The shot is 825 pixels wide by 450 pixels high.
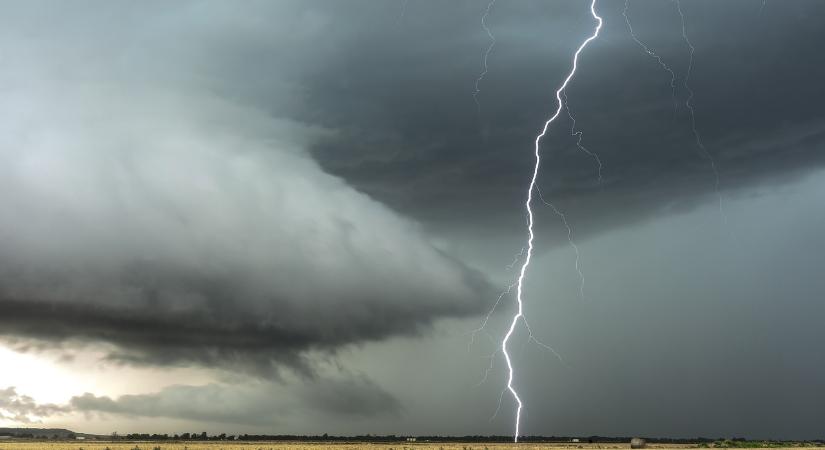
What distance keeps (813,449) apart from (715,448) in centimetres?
1102

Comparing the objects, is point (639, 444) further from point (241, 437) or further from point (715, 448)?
point (241, 437)

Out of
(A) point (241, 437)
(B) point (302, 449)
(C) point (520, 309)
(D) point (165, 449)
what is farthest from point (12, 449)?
(A) point (241, 437)

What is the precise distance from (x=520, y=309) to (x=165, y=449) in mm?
50815

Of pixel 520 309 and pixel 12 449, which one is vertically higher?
pixel 520 309

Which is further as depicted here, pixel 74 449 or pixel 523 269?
pixel 74 449

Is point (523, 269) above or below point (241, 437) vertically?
above

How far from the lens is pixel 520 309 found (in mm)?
53000

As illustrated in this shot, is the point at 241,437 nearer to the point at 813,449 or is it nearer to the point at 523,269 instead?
the point at 813,449

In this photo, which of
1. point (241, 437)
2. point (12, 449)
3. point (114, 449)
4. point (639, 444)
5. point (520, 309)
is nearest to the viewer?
point (520, 309)

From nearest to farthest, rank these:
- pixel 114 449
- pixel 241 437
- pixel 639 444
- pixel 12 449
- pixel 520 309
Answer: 1. pixel 520 309
2. pixel 12 449
3. pixel 114 449
4. pixel 639 444
5. pixel 241 437

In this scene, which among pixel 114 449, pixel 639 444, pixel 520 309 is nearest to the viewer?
pixel 520 309

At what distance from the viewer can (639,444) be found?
325 ft

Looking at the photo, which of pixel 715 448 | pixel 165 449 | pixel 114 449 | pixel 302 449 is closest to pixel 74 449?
pixel 114 449

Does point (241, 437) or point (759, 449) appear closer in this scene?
point (759, 449)
